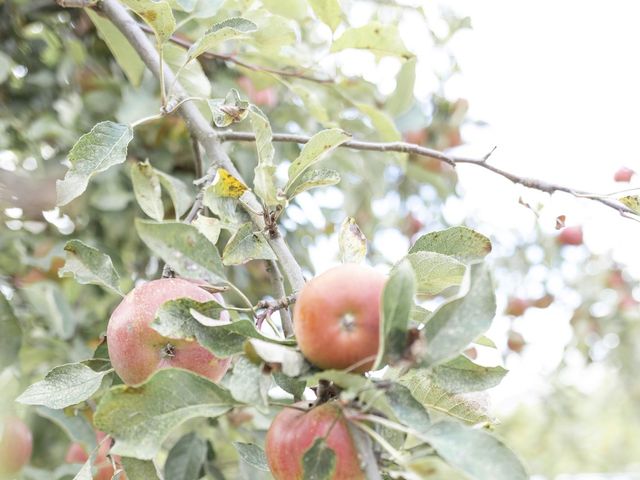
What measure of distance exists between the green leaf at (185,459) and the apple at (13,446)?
1.17 feet

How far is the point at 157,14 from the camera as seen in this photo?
708 mm

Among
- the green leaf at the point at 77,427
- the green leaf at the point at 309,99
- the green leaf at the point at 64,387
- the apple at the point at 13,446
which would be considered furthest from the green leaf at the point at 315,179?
the apple at the point at 13,446

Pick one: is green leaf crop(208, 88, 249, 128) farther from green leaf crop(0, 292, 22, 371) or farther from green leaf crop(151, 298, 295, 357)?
green leaf crop(0, 292, 22, 371)

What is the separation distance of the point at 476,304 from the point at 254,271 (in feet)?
3.10

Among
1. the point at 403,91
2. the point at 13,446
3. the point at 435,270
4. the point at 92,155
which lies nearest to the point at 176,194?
the point at 92,155

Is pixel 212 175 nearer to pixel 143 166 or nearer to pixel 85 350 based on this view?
pixel 143 166

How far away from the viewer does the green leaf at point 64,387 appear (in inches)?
22.9

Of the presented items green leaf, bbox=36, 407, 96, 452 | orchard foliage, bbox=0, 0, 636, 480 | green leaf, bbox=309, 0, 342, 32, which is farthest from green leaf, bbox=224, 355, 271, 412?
green leaf, bbox=309, 0, 342, 32

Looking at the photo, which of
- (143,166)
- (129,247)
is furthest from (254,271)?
(143,166)

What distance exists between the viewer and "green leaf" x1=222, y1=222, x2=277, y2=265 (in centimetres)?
60

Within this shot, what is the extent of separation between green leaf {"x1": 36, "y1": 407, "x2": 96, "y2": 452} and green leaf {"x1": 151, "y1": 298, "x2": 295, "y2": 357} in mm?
485

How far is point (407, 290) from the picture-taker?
0.44 meters

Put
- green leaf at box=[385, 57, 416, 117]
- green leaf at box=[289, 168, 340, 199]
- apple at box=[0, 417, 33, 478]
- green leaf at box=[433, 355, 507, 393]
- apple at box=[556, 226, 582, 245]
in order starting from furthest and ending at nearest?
apple at box=[556, 226, 582, 245]
green leaf at box=[385, 57, 416, 117]
apple at box=[0, 417, 33, 478]
green leaf at box=[289, 168, 340, 199]
green leaf at box=[433, 355, 507, 393]

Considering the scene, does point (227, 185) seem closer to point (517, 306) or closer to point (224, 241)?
point (224, 241)
